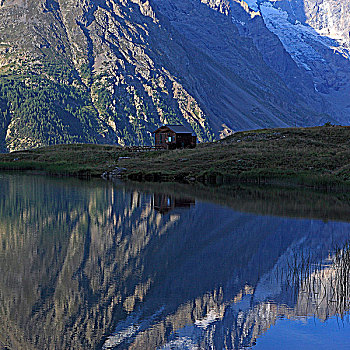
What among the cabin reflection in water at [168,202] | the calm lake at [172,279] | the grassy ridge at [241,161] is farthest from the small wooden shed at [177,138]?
the calm lake at [172,279]

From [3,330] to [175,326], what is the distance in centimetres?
545

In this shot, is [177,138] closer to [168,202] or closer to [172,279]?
[168,202]

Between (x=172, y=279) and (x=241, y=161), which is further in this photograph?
(x=241, y=161)

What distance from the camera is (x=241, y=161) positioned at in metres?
81.4

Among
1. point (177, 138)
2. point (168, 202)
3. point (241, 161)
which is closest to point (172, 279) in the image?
point (168, 202)

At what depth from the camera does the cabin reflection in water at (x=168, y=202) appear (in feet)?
150

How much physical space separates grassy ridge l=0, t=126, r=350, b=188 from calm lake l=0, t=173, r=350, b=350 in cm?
2972

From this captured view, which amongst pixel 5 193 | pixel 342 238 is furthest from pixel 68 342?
pixel 5 193

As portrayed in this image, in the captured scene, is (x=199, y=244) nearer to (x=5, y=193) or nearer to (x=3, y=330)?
(x=3, y=330)

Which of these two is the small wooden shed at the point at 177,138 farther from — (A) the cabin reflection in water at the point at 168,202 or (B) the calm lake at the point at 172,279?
(B) the calm lake at the point at 172,279

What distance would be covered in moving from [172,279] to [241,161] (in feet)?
196

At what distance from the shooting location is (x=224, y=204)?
48812 millimetres

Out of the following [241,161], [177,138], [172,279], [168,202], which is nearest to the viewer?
[172,279]

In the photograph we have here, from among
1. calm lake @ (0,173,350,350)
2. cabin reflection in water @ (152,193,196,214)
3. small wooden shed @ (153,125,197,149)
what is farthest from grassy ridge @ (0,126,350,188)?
calm lake @ (0,173,350,350)
